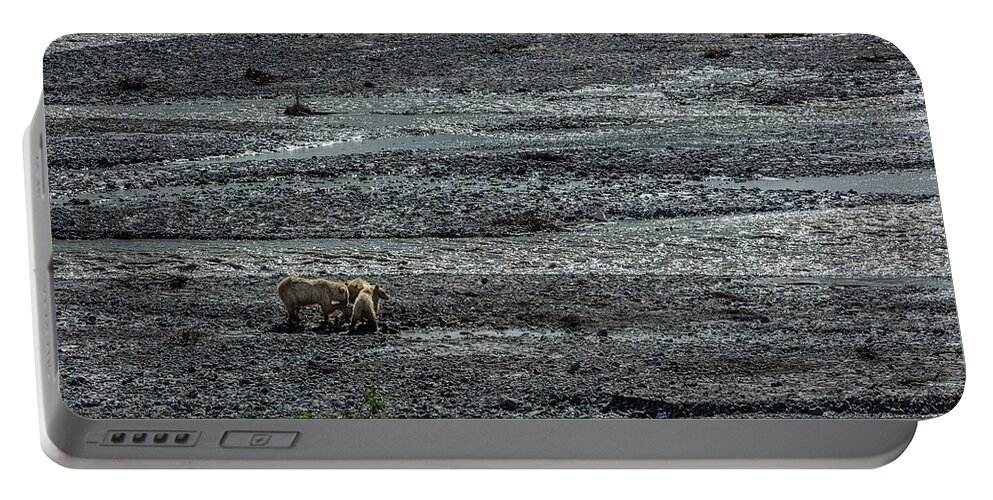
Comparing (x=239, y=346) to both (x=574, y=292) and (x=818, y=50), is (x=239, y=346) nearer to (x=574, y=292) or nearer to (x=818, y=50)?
(x=574, y=292)

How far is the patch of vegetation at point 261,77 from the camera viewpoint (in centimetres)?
421

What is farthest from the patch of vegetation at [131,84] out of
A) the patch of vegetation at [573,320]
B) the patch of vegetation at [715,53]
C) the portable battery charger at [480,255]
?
the patch of vegetation at [715,53]

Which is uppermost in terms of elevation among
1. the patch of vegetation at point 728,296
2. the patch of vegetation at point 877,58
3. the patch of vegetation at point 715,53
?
the patch of vegetation at point 877,58

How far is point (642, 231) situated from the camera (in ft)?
13.1

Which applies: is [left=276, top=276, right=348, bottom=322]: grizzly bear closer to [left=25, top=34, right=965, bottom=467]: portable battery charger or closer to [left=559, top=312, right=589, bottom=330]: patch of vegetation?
[left=25, top=34, right=965, bottom=467]: portable battery charger

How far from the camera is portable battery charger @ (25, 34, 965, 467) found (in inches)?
149

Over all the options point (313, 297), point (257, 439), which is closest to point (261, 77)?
point (313, 297)

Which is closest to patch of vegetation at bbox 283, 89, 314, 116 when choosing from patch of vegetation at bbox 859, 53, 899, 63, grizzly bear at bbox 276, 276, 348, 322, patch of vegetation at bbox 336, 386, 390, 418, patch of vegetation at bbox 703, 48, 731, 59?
grizzly bear at bbox 276, 276, 348, 322

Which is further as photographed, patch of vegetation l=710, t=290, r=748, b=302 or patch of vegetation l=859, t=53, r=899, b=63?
patch of vegetation l=859, t=53, r=899, b=63

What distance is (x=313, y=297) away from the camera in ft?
12.6

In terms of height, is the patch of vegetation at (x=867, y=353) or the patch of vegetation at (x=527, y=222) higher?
the patch of vegetation at (x=527, y=222)

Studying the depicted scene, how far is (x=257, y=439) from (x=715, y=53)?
138 cm

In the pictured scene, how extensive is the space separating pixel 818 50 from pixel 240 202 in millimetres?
1374

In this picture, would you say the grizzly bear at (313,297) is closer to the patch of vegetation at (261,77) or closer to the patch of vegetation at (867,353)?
the patch of vegetation at (261,77)
